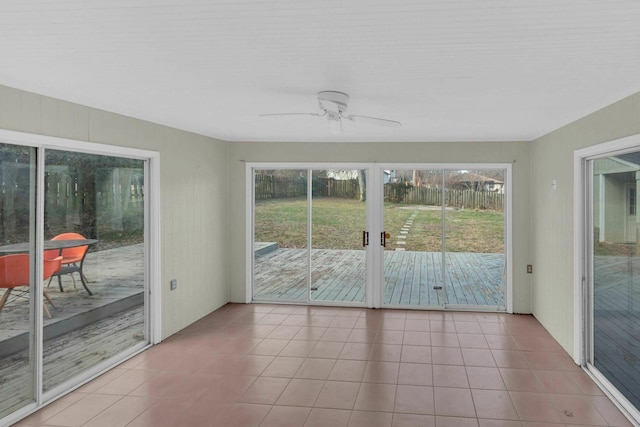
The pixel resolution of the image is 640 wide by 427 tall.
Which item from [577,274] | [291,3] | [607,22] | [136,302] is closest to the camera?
[291,3]

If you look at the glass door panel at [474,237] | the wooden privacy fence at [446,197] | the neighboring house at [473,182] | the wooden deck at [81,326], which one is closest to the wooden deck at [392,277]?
the glass door panel at [474,237]

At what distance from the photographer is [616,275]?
3637 mm

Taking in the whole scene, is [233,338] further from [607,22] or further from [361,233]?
[607,22]

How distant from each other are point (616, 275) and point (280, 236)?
163 inches

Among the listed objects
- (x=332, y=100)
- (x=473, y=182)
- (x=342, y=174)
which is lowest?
(x=473, y=182)

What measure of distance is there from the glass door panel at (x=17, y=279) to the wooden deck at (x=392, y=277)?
3535 millimetres

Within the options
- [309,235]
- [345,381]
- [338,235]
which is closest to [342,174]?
[338,235]

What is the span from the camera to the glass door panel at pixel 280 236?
6555mm

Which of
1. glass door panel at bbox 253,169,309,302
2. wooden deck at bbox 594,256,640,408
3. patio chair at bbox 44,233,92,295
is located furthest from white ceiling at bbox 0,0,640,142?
glass door panel at bbox 253,169,309,302

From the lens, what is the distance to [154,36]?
2.23 m

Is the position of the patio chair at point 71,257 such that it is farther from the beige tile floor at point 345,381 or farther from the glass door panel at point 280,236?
the glass door panel at point 280,236

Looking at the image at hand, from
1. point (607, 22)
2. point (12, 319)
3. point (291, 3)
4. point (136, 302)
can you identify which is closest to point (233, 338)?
point (136, 302)

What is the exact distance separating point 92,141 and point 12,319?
152 centimetres

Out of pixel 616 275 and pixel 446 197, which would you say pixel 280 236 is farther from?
pixel 616 275
